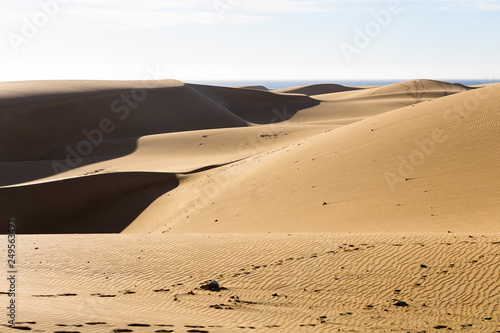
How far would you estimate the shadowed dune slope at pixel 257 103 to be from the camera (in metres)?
57.3

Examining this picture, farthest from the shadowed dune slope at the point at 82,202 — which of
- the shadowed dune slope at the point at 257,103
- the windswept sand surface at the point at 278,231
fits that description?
the shadowed dune slope at the point at 257,103

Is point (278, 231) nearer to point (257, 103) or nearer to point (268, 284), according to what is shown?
point (268, 284)

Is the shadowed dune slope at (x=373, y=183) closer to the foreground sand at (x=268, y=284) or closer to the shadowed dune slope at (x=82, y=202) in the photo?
the shadowed dune slope at (x=82, y=202)

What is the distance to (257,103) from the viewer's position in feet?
202

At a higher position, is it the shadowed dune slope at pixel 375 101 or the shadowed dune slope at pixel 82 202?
the shadowed dune slope at pixel 375 101

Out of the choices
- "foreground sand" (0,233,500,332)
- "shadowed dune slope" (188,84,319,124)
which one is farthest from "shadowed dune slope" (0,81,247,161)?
"foreground sand" (0,233,500,332)

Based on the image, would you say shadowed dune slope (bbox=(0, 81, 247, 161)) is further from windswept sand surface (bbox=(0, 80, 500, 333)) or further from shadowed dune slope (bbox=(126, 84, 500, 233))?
shadowed dune slope (bbox=(126, 84, 500, 233))

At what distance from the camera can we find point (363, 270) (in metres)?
8.60

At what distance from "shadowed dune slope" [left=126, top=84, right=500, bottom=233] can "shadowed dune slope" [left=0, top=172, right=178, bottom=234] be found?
2.82ft

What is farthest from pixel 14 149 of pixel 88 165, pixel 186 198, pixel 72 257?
pixel 72 257

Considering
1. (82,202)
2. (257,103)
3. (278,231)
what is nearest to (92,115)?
(82,202)

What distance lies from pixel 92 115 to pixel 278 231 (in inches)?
1155

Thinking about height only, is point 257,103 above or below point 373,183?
Result: above

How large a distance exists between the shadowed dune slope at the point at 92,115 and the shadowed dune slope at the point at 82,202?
38.6 feet
